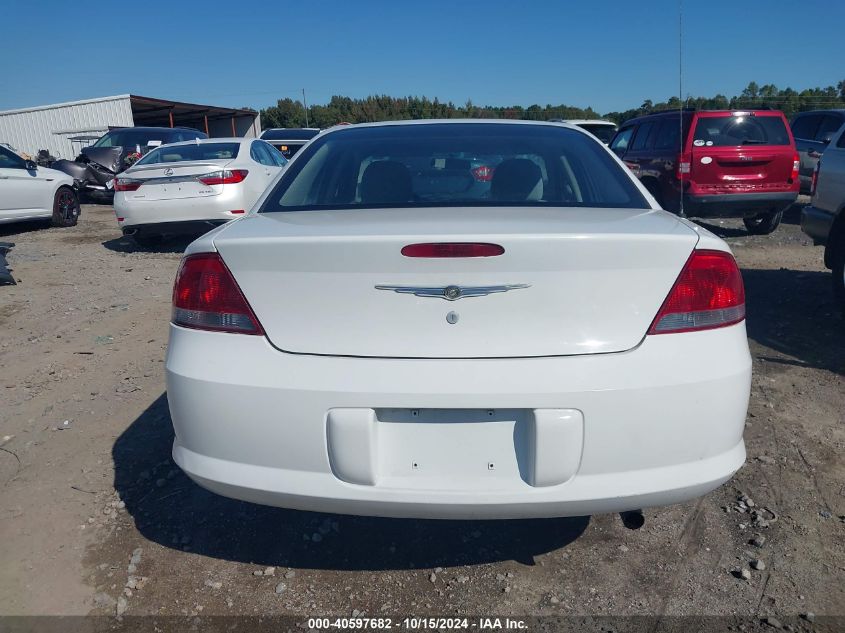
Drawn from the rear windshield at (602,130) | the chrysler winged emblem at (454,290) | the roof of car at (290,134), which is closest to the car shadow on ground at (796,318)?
the chrysler winged emblem at (454,290)

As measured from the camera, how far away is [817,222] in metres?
5.77

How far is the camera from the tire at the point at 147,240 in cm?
916

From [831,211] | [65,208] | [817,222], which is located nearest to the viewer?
[831,211]

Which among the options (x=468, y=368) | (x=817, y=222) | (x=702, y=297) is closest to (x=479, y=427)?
(x=468, y=368)

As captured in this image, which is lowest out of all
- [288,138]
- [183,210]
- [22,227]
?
[22,227]

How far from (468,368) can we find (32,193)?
35.7 feet

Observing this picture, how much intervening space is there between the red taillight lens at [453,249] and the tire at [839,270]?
454 cm

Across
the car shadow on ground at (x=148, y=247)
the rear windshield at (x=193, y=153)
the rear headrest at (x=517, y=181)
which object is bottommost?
the car shadow on ground at (x=148, y=247)

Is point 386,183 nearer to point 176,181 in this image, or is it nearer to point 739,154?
point 176,181

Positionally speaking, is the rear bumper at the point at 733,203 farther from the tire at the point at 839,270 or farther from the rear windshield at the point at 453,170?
the rear windshield at the point at 453,170

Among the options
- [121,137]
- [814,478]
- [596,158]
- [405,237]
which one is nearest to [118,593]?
[405,237]

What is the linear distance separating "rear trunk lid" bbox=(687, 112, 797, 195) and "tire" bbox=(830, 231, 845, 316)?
3.45 metres

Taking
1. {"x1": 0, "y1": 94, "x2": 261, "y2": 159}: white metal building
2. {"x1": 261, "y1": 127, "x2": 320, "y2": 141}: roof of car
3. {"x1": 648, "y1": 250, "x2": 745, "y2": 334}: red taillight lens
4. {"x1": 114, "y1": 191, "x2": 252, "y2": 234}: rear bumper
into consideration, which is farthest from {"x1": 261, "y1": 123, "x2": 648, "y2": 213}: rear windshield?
{"x1": 0, "y1": 94, "x2": 261, "y2": 159}: white metal building

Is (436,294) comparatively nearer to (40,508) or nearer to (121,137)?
(40,508)
